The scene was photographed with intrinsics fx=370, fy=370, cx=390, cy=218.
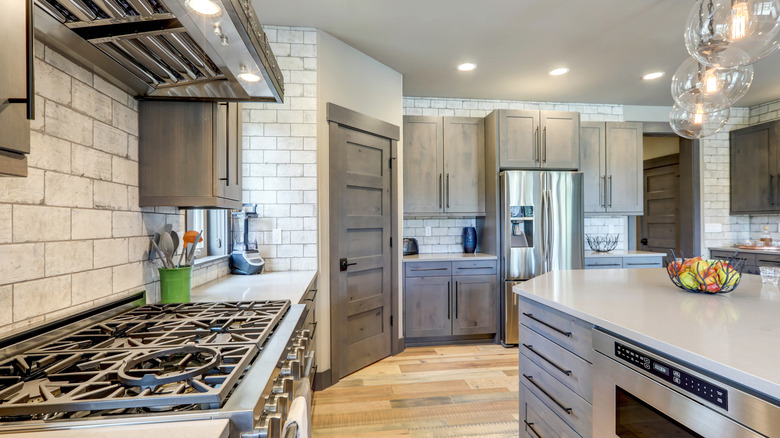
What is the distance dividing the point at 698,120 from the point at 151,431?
2.78 metres

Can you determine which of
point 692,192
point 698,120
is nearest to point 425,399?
point 698,120

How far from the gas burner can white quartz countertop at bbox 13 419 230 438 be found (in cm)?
9

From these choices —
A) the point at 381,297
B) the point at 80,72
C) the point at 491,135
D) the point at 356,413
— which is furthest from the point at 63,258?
the point at 491,135

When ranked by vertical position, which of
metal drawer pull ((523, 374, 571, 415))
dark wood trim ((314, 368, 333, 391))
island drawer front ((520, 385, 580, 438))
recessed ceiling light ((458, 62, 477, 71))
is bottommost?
dark wood trim ((314, 368, 333, 391))

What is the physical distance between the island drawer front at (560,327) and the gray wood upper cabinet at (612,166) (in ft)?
9.70

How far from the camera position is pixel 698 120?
6.93 feet

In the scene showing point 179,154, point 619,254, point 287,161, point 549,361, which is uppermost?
point 287,161

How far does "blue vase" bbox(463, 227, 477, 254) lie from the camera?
4.32 meters

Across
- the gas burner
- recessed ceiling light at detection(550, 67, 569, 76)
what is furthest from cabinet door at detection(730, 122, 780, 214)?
the gas burner

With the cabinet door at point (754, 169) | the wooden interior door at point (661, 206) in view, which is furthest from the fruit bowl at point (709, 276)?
the wooden interior door at point (661, 206)

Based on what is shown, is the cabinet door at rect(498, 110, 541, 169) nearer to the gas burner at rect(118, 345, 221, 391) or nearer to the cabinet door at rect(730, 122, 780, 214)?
the cabinet door at rect(730, 122, 780, 214)

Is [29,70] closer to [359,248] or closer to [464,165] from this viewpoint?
[359,248]

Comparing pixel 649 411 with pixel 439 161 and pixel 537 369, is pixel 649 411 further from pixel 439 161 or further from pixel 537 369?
pixel 439 161

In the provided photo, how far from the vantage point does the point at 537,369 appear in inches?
70.3
